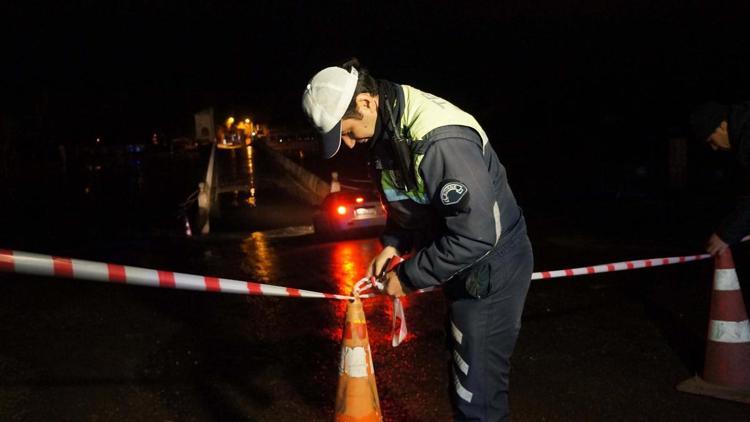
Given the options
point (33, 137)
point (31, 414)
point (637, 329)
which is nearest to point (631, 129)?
point (637, 329)

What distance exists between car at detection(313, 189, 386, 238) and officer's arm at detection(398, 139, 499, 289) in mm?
9974

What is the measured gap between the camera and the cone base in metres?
3.72

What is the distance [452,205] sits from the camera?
2.21m

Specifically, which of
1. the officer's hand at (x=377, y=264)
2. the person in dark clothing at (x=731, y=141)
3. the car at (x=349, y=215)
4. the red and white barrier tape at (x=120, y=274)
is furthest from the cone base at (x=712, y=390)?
the car at (x=349, y=215)

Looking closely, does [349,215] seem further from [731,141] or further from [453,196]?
Result: [453,196]

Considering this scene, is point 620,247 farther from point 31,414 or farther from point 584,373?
point 31,414

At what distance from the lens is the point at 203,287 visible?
110 inches

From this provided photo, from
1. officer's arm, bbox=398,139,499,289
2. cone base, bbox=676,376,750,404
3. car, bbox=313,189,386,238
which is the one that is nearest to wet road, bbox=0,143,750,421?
cone base, bbox=676,376,750,404

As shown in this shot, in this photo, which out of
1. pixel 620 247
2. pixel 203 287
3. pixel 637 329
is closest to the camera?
pixel 203 287

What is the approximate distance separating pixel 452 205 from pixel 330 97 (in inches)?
26.0

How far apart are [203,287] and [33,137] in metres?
63.5

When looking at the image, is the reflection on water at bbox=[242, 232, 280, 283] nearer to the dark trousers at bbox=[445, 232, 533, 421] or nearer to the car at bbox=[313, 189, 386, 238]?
the car at bbox=[313, 189, 386, 238]

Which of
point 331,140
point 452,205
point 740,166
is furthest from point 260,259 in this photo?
point 452,205

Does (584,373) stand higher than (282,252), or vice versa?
(584,373)
